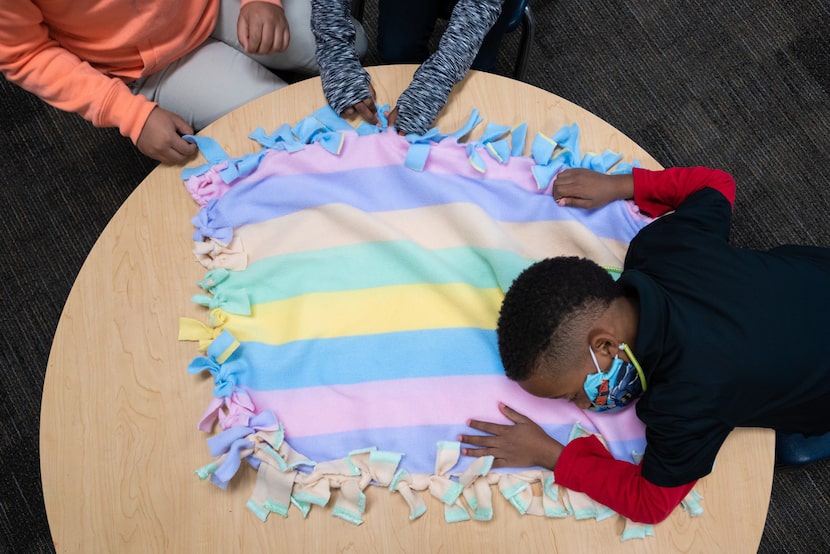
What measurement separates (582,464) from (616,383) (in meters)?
→ 0.12

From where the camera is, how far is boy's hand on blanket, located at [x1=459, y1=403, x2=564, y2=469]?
0.93 metres

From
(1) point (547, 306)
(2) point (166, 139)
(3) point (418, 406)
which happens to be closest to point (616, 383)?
(1) point (547, 306)

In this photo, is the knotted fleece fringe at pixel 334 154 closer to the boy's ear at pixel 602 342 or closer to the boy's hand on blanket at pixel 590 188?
the boy's hand on blanket at pixel 590 188

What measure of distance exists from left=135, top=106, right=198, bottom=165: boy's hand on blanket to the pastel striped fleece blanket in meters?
0.03

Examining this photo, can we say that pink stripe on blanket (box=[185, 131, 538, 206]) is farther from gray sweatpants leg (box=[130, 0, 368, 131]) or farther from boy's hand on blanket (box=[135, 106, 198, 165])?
gray sweatpants leg (box=[130, 0, 368, 131])

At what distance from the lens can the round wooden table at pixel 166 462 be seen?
92cm

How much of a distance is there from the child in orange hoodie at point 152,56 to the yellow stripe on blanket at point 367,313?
303 millimetres

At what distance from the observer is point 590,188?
3.33 ft

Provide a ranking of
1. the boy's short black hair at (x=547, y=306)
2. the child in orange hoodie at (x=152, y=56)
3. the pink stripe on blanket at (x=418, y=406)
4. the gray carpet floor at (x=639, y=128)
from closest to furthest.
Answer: the boy's short black hair at (x=547, y=306) → the pink stripe on blanket at (x=418, y=406) → the child in orange hoodie at (x=152, y=56) → the gray carpet floor at (x=639, y=128)

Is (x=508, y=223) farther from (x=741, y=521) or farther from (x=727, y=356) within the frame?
(x=741, y=521)

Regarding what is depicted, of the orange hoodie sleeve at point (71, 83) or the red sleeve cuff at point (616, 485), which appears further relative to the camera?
the orange hoodie sleeve at point (71, 83)

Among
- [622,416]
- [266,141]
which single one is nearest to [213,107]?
[266,141]

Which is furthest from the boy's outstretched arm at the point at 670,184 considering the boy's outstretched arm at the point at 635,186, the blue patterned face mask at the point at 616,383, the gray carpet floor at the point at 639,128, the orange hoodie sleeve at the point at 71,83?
the orange hoodie sleeve at the point at 71,83

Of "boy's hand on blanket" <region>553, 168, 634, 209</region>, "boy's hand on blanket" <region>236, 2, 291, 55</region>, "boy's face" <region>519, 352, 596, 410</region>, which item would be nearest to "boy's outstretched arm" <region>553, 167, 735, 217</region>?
"boy's hand on blanket" <region>553, 168, 634, 209</region>
